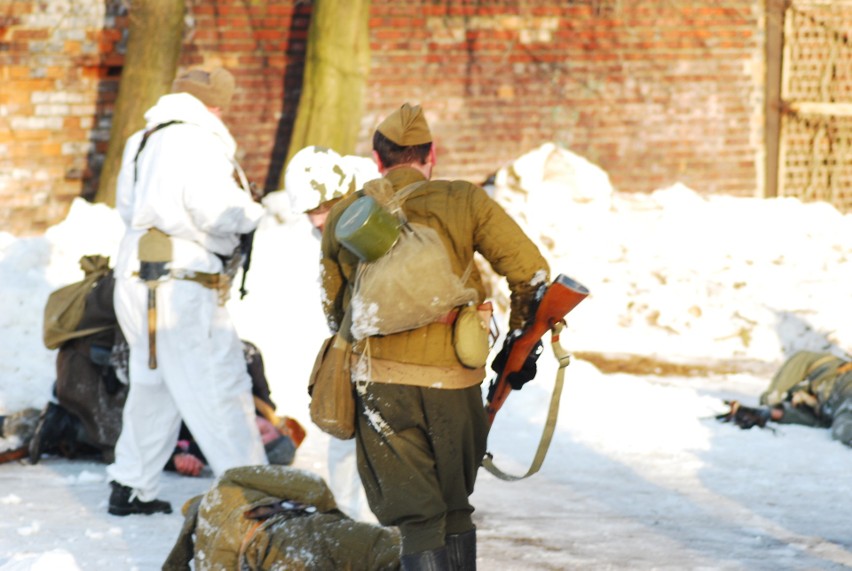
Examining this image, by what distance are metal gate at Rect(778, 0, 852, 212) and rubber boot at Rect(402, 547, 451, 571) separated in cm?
1016

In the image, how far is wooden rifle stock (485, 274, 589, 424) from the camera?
405 cm

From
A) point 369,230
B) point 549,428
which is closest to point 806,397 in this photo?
point 549,428

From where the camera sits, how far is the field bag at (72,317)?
6.62m

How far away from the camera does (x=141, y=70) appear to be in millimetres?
10773

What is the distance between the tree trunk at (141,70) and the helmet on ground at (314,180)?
5871 millimetres

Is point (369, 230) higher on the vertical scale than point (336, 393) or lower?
higher

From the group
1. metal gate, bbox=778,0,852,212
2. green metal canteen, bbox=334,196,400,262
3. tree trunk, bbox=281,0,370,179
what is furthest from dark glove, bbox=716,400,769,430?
metal gate, bbox=778,0,852,212

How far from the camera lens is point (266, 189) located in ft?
38.9

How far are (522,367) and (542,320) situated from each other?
24 cm

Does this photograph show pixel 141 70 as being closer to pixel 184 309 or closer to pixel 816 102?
pixel 184 309

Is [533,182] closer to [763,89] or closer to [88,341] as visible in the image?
[763,89]

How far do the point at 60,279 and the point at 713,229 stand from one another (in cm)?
594

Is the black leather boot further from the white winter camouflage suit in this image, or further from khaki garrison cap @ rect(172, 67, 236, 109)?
khaki garrison cap @ rect(172, 67, 236, 109)

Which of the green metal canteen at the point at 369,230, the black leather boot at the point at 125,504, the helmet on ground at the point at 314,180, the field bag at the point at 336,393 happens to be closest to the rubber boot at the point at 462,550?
the field bag at the point at 336,393
